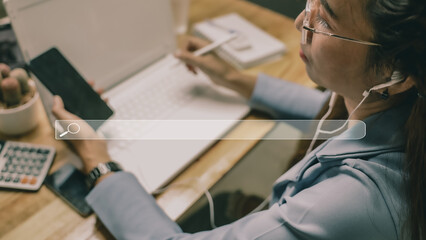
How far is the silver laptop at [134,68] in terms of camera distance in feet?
2.63

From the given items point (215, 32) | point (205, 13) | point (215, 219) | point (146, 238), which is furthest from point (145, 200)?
point (205, 13)

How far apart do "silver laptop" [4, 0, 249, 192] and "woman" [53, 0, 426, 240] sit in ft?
0.60

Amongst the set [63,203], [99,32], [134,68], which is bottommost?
[63,203]

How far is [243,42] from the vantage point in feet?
3.72

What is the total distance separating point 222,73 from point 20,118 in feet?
1.69

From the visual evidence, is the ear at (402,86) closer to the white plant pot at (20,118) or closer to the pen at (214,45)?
the pen at (214,45)

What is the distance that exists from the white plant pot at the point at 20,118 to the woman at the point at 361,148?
12.7 inches

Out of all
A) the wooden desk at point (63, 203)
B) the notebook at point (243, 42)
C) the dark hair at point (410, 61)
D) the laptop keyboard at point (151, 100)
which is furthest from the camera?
the notebook at point (243, 42)

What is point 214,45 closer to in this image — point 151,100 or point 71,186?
point 151,100

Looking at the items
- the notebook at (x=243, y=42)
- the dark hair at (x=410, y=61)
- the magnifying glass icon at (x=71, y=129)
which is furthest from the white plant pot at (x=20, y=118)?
the dark hair at (x=410, y=61)

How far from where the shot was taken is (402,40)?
48 centimetres

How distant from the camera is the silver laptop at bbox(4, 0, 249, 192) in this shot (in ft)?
2.63

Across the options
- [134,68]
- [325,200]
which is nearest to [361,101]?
[325,200]

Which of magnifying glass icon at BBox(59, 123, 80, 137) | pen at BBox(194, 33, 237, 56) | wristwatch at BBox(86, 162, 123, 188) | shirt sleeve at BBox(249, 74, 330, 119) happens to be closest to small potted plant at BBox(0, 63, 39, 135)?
magnifying glass icon at BBox(59, 123, 80, 137)
